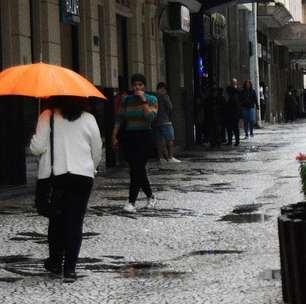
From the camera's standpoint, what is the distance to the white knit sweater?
7543 mm

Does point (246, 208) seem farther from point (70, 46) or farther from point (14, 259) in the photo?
point (70, 46)

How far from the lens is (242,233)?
9.96 meters

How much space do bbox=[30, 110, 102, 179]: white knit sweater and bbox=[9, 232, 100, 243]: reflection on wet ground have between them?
2247 mm

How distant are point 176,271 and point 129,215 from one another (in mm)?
3818

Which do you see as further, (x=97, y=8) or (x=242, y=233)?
(x=97, y=8)

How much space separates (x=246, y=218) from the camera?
36.8ft

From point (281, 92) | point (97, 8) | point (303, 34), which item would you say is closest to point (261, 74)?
point (303, 34)

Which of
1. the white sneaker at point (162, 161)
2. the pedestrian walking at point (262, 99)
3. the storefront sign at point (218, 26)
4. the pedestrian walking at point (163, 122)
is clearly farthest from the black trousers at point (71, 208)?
the pedestrian walking at point (262, 99)

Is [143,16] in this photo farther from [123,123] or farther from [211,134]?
[123,123]

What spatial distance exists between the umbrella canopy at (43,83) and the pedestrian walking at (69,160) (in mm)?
151

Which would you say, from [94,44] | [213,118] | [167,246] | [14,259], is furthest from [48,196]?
[213,118]

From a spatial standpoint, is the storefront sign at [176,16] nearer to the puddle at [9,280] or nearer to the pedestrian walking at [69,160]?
the pedestrian walking at [69,160]

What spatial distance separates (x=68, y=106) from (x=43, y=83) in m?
0.28

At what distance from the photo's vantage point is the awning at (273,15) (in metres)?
42.6
